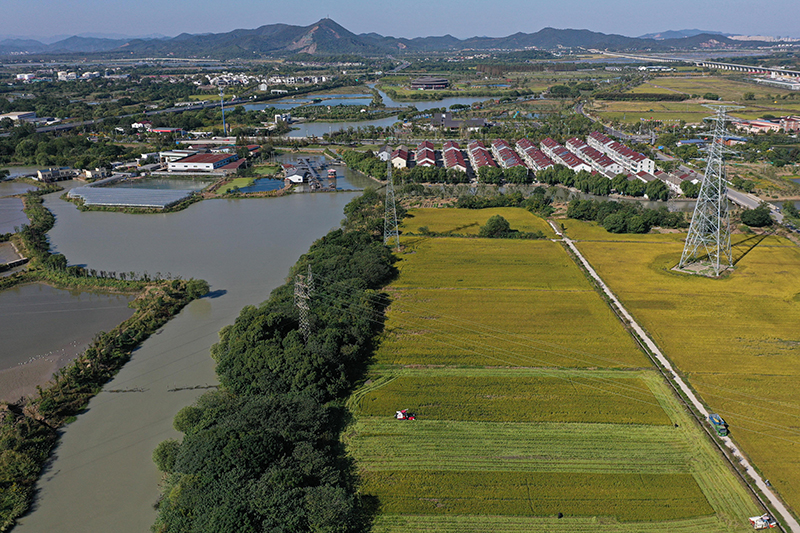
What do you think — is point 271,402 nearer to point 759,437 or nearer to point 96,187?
point 759,437

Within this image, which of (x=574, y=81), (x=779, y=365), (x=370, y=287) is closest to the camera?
(x=779, y=365)

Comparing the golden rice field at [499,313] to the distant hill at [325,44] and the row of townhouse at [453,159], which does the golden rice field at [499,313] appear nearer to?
the row of townhouse at [453,159]

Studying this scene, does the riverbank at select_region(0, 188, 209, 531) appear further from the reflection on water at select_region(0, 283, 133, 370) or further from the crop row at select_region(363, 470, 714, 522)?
the crop row at select_region(363, 470, 714, 522)

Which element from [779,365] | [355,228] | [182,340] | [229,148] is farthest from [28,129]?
[779,365]

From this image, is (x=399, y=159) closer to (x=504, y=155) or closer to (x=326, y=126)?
(x=504, y=155)

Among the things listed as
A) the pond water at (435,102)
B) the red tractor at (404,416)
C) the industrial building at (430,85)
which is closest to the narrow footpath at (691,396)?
the red tractor at (404,416)

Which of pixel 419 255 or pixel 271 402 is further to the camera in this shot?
pixel 419 255

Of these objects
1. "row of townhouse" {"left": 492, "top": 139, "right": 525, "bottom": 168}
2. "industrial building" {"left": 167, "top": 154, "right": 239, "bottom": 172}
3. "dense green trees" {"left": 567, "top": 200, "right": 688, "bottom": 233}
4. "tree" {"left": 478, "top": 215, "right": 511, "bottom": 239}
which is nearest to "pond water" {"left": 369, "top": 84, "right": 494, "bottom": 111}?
"row of townhouse" {"left": 492, "top": 139, "right": 525, "bottom": 168}
